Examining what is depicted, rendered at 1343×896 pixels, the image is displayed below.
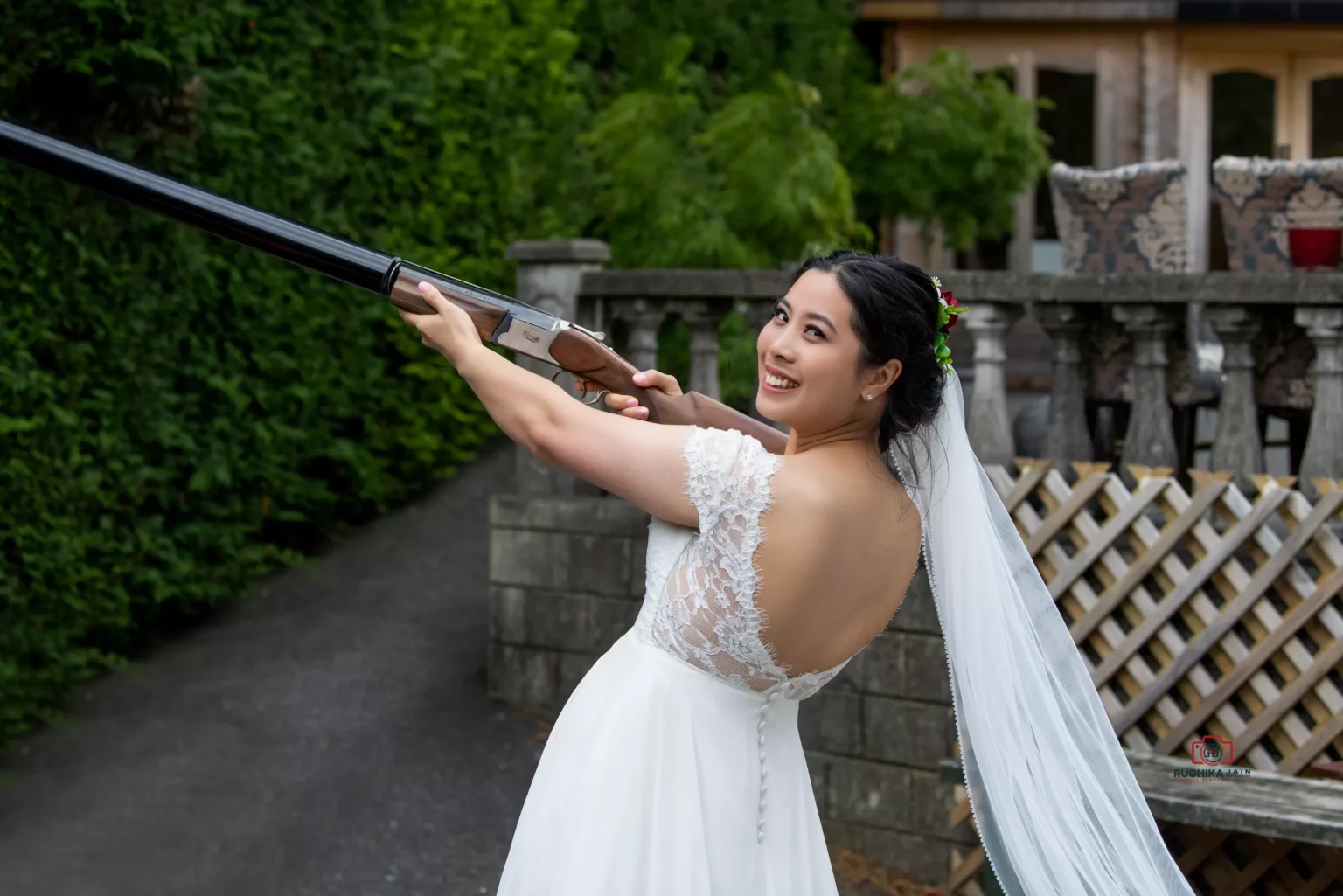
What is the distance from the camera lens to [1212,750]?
4.86 metres

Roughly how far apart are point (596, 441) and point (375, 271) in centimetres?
57

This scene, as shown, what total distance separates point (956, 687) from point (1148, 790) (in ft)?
4.71

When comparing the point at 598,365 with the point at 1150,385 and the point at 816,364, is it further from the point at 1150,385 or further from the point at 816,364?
the point at 1150,385

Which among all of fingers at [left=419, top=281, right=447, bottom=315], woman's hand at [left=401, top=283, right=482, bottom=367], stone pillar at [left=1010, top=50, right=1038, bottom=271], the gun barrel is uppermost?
stone pillar at [left=1010, top=50, right=1038, bottom=271]

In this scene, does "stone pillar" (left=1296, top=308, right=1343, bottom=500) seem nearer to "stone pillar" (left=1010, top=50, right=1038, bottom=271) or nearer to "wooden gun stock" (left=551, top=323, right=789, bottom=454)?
"wooden gun stock" (left=551, top=323, right=789, bottom=454)

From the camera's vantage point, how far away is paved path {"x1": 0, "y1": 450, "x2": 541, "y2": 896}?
4742mm

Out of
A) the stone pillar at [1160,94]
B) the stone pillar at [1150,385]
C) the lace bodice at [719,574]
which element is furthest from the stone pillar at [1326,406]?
the stone pillar at [1160,94]

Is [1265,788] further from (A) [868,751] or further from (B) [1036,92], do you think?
(B) [1036,92]

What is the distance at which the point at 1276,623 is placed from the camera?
15.6ft

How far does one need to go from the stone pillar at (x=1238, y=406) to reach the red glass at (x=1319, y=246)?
61 centimetres

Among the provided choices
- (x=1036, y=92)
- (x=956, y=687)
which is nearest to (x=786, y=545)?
(x=956, y=687)

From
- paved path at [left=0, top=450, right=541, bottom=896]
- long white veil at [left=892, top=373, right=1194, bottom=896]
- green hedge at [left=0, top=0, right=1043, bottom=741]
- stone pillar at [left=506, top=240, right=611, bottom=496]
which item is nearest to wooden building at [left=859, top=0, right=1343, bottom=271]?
green hedge at [left=0, top=0, right=1043, bottom=741]

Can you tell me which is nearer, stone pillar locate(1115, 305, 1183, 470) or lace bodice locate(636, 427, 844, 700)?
lace bodice locate(636, 427, 844, 700)

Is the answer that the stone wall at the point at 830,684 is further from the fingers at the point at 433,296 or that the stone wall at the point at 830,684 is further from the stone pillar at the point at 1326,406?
the fingers at the point at 433,296
